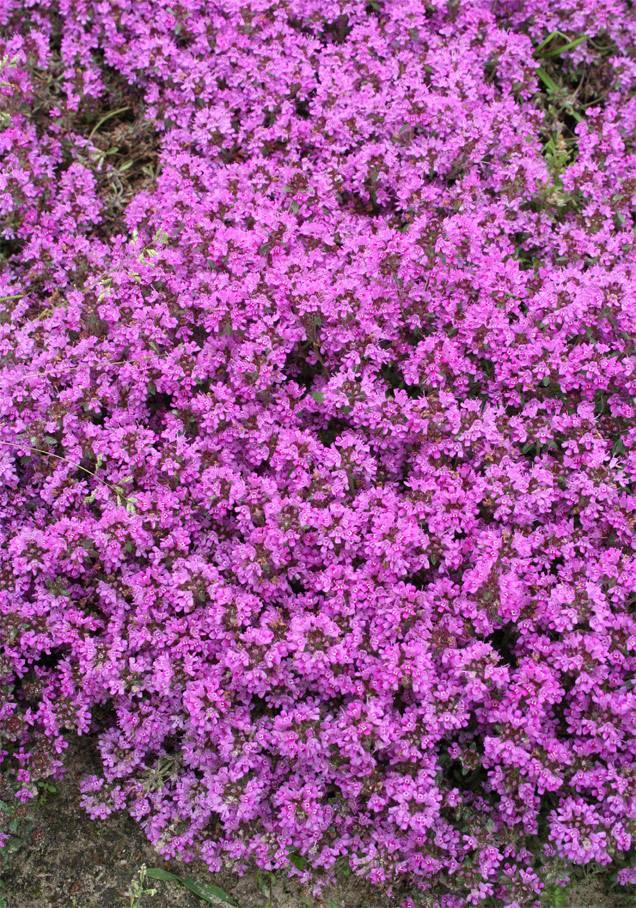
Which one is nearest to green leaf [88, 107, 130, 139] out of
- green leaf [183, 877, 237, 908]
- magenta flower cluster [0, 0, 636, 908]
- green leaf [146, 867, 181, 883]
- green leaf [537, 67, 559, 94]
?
magenta flower cluster [0, 0, 636, 908]

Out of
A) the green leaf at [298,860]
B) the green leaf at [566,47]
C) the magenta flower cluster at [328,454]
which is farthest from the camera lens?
the green leaf at [566,47]

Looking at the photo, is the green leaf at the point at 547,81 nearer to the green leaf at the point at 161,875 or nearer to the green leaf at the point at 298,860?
the green leaf at the point at 298,860

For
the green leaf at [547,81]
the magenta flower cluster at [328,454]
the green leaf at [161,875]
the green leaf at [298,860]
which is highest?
the green leaf at [547,81]

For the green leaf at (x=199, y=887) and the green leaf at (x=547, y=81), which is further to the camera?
the green leaf at (x=547, y=81)

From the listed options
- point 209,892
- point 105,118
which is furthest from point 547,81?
point 209,892

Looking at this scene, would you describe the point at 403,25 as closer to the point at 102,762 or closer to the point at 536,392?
the point at 536,392

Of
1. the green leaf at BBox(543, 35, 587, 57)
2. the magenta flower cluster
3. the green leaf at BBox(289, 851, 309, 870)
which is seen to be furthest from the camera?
the green leaf at BBox(543, 35, 587, 57)

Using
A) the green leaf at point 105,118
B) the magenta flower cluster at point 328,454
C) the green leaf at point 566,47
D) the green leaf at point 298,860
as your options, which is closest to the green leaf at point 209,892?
the magenta flower cluster at point 328,454

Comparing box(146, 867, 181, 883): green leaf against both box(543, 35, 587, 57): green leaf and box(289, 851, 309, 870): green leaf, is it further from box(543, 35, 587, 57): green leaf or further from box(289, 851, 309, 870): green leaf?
box(543, 35, 587, 57): green leaf
